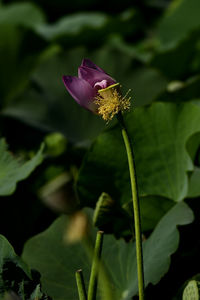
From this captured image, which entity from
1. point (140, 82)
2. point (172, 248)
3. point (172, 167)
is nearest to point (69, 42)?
point (140, 82)

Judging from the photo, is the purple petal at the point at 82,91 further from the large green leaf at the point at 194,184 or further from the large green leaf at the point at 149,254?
the large green leaf at the point at 194,184

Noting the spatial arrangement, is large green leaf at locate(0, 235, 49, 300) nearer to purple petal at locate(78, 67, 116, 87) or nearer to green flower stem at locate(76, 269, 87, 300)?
green flower stem at locate(76, 269, 87, 300)

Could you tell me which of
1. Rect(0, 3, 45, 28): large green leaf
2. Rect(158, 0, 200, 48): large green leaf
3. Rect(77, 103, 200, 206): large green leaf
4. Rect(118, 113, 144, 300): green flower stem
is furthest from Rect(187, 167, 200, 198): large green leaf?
Rect(0, 3, 45, 28): large green leaf

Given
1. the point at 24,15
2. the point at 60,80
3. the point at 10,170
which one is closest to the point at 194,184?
the point at 10,170

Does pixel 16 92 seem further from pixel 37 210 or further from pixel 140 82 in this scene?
pixel 37 210

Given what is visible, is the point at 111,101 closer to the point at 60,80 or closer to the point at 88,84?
the point at 88,84
